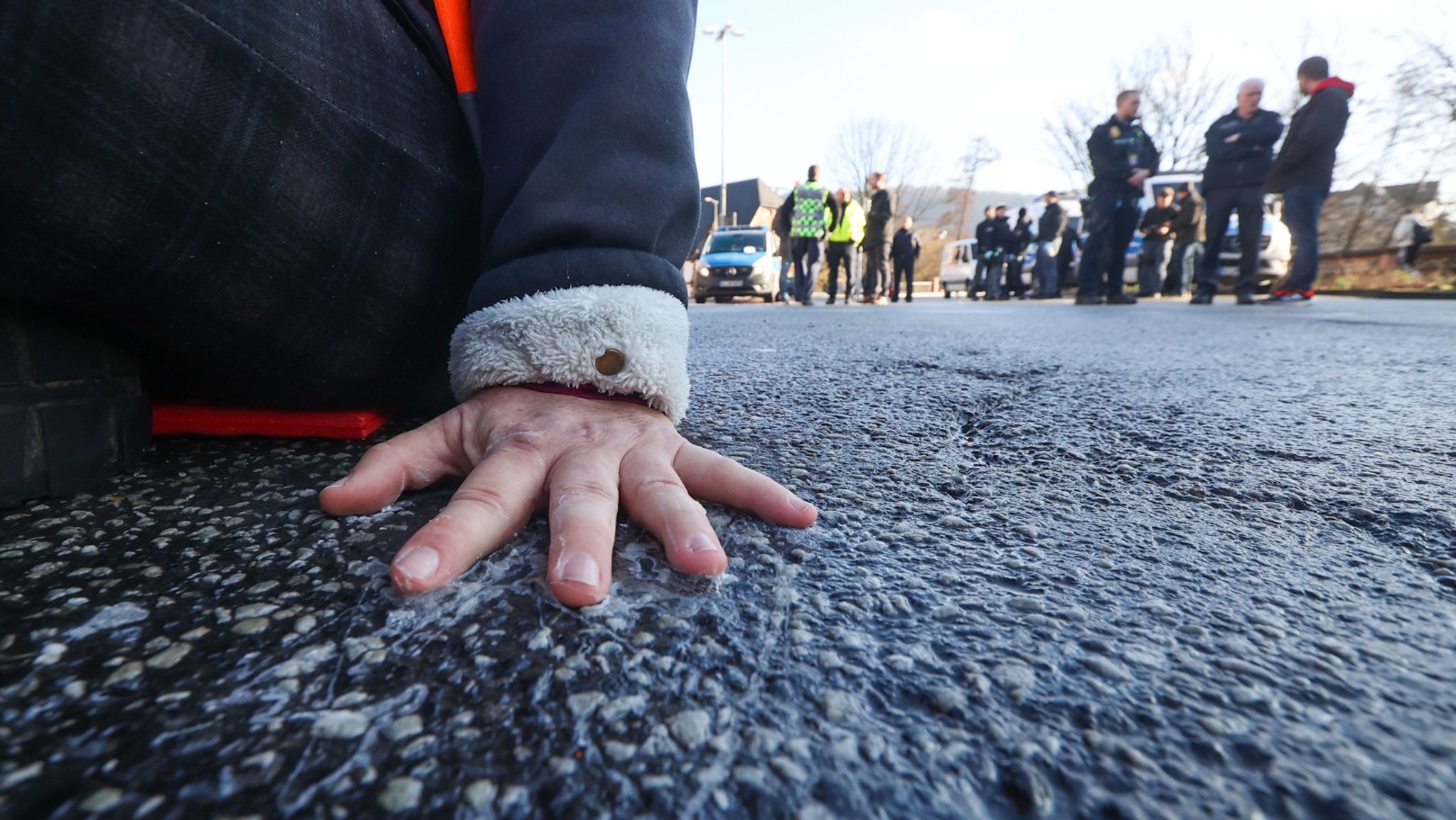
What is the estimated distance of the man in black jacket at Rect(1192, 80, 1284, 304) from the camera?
651 centimetres

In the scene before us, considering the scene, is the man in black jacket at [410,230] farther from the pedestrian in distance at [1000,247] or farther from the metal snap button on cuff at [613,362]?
the pedestrian in distance at [1000,247]

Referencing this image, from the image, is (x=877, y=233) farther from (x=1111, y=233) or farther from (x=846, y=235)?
(x=1111, y=233)

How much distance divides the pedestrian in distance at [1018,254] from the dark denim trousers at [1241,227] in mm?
7578

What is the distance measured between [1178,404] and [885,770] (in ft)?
4.64

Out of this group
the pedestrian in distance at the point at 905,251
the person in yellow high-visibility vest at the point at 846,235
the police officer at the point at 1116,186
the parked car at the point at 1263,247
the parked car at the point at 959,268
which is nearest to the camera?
the police officer at the point at 1116,186

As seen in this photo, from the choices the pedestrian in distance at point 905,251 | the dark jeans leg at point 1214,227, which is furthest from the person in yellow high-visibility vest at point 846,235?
the dark jeans leg at point 1214,227

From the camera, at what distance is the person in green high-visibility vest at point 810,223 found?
32.6 feet

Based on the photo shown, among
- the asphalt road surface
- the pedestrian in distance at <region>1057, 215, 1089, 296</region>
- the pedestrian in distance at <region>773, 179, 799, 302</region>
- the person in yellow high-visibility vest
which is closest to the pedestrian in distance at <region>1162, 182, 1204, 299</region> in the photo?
the pedestrian in distance at <region>1057, 215, 1089, 296</region>

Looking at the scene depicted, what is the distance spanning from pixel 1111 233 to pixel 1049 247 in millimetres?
6755

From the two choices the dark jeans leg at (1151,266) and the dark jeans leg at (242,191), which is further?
the dark jeans leg at (1151,266)

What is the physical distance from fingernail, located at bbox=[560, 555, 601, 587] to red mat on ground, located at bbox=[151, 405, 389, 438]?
2.14 feet

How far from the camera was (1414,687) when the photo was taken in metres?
0.47

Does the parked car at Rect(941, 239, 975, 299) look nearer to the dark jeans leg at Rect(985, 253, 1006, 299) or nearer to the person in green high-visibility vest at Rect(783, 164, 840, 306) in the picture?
the dark jeans leg at Rect(985, 253, 1006, 299)

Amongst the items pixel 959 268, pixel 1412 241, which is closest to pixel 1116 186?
pixel 1412 241
